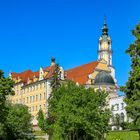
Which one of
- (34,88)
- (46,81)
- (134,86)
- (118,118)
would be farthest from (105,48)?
(134,86)

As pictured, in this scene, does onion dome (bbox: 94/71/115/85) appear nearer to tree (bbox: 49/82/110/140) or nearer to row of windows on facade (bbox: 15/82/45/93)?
row of windows on facade (bbox: 15/82/45/93)

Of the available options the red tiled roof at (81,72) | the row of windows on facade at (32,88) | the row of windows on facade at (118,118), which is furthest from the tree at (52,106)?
the red tiled roof at (81,72)

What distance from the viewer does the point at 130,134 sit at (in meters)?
58.5

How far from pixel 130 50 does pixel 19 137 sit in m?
24.3

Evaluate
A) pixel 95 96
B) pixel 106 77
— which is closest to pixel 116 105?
pixel 106 77

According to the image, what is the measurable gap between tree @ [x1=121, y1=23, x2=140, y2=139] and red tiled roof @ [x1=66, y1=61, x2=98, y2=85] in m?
81.1

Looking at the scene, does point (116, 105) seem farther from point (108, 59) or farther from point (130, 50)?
point (130, 50)

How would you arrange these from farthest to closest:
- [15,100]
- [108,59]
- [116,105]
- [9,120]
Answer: [108,59], [15,100], [116,105], [9,120]

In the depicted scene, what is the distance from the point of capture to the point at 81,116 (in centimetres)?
4697

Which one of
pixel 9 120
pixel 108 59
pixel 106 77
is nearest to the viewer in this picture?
pixel 9 120

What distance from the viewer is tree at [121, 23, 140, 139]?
1480 inches

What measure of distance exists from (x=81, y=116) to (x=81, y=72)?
78.9 metres

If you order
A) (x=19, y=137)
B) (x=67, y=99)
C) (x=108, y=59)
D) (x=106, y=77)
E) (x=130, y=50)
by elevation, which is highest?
(x=108, y=59)

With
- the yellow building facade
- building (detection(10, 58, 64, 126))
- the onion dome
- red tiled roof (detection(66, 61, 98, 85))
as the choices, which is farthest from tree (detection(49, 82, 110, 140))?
red tiled roof (detection(66, 61, 98, 85))
